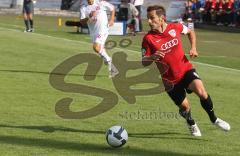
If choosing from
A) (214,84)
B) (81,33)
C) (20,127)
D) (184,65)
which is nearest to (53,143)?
(20,127)

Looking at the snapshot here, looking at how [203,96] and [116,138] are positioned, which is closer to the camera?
[116,138]

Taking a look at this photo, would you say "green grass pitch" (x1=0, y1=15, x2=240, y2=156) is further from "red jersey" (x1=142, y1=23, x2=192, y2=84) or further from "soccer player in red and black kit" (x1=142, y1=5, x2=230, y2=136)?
"red jersey" (x1=142, y1=23, x2=192, y2=84)

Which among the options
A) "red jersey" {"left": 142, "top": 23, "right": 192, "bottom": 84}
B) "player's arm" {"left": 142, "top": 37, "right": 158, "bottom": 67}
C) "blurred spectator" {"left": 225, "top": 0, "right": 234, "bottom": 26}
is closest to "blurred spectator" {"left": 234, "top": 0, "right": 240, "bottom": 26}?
"blurred spectator" {"left": 225, "top": 0, "right": 234, "bottom": 26}

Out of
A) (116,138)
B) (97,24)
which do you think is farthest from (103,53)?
(116,138)

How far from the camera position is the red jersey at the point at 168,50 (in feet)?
32.2

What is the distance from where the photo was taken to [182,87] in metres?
9.88

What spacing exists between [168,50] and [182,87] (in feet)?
1.96

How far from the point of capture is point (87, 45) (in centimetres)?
2686

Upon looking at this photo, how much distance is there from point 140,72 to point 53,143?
947 centimetres

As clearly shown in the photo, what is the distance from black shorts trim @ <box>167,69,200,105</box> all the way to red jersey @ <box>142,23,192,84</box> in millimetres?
67

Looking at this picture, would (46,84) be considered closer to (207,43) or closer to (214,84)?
(214,84)

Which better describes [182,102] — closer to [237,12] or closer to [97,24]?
[97,24]

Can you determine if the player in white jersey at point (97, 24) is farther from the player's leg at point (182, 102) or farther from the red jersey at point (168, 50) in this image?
the red jersey at point (168, 50)

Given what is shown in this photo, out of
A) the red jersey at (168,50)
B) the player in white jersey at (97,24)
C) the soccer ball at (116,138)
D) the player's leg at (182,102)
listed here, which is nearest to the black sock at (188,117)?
the player's leg at (182,102)
